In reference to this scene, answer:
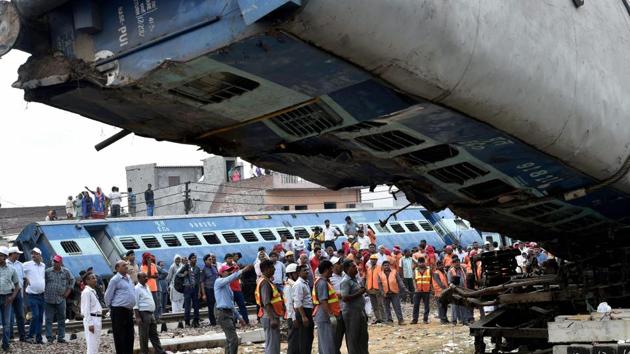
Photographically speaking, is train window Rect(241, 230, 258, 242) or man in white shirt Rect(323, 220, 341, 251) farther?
train window Rect(241, 230, 258, 242)

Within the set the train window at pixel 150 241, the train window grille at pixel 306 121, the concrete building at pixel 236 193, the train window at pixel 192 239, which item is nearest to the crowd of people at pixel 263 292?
the train window at pixel 150 241

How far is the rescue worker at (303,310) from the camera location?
11406 millimetres

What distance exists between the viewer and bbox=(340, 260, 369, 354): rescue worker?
11219 mm

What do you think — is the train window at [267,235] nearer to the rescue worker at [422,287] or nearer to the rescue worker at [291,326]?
the rescue worker at [422,287]

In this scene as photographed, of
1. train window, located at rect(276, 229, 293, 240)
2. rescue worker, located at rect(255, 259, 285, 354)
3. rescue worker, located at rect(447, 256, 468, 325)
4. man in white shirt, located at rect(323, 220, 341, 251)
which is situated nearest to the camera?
rescue worker, located at rect(255, 259, 285, 354)

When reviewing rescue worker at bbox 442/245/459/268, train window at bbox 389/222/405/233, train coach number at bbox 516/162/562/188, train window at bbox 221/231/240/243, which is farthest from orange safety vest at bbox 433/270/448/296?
train coach number at bbox 516/162/562/188

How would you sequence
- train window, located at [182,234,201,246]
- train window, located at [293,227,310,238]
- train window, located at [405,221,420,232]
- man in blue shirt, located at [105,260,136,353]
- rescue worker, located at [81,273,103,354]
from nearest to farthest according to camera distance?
man in blue shirt, located at [105,260,136,353] → rescue worker, located at [81,273,103,354] → train window, located at [182,234,201,246] → train window, located at [293,227,310,238] → train window, located at [405,221,420,232]

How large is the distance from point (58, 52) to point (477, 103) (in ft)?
10.0

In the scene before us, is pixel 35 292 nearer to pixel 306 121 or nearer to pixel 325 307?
pixel 325 307

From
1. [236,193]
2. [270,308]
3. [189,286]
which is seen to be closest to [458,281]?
[189,286]

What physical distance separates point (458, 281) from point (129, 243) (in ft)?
32.5

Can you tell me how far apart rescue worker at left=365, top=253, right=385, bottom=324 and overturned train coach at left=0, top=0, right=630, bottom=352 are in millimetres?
9815

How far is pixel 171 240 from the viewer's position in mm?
25297

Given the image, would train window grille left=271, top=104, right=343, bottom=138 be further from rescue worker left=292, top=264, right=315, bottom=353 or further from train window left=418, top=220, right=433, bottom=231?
train window left=418, top=220, right=433, bottom=231
